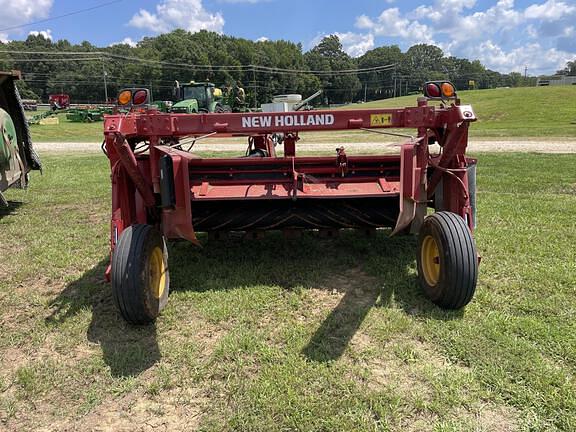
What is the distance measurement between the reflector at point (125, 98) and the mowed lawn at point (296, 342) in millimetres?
1544

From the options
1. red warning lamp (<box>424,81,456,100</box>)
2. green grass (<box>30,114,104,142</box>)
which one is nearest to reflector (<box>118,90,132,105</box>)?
red warning lamp (<box>424,81,456,100</box>)

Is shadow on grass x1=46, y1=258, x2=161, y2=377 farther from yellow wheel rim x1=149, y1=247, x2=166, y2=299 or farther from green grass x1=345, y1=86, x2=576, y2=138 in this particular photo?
green grass x1=345, y1=86, x2=576, y2=138

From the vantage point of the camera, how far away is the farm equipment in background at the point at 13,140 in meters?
6.60

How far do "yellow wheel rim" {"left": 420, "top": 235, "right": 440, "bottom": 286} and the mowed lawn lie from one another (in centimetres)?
19

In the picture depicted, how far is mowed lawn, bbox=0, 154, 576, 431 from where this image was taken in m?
2.53

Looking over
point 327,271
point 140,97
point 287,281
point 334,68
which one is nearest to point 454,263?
point 327,271

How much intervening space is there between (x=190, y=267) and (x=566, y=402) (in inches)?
124

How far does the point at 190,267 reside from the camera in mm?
4566

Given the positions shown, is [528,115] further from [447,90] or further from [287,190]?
[287,190]

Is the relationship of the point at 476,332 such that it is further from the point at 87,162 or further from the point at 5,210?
the point at 87,162

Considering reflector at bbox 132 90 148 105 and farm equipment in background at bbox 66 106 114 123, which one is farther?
farm equipment in background at bbox 66 106 114 123

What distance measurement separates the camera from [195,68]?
3317 inches

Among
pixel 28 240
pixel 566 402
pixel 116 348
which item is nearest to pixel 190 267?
pixel 116 348

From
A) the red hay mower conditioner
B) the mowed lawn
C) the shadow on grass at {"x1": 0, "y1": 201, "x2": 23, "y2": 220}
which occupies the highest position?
the red hay mower conditioner
